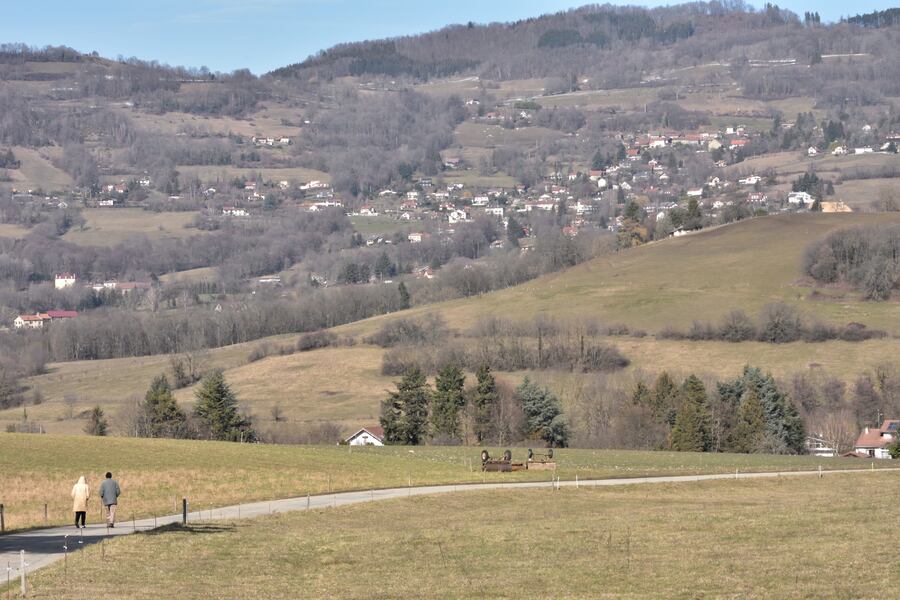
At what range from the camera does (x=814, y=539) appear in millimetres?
37500

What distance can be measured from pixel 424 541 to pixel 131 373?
141 m

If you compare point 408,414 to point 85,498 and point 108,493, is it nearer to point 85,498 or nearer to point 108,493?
point 108,493

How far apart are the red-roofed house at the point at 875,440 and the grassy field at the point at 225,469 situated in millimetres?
27041

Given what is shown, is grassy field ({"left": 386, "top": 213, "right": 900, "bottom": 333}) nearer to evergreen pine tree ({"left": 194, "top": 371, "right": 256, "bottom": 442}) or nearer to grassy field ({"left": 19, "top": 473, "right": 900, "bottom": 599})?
evergreen pine tree ({"left": 194, "top": 371, "right": 256, "bottom": 442})

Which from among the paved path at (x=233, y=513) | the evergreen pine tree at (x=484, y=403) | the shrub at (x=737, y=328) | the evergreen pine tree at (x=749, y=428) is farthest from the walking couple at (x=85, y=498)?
the shrub at (x=737, y=328)

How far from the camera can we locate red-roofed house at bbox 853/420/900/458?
10862cm

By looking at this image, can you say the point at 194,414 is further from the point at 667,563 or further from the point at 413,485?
the point at 667,563

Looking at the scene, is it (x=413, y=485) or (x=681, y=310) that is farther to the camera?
(x=681, y=310)

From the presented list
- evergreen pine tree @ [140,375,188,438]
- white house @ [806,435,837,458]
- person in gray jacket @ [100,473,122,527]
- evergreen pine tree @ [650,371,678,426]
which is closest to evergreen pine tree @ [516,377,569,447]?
evergreen pine tree @ [650,371,678,426]

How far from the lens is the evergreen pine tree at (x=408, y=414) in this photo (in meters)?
111

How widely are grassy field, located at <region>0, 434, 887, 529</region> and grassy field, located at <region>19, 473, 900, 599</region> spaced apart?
24.8 ft

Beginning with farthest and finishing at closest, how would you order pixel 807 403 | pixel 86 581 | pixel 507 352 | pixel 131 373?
pixel 131 373
pixel 507 352
pixel 807 403
pixel 86 581

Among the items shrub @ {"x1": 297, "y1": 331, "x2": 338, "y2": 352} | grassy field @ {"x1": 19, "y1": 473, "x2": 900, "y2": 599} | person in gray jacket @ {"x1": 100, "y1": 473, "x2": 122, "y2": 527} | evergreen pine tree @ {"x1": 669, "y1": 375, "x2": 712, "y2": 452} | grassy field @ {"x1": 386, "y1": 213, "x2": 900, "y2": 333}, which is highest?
grassy field @ {"x1": 386, "y1": 213, "x2": 900, "y2": 333}

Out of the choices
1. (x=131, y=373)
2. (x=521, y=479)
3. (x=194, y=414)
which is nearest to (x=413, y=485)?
(x=521, y=479)
